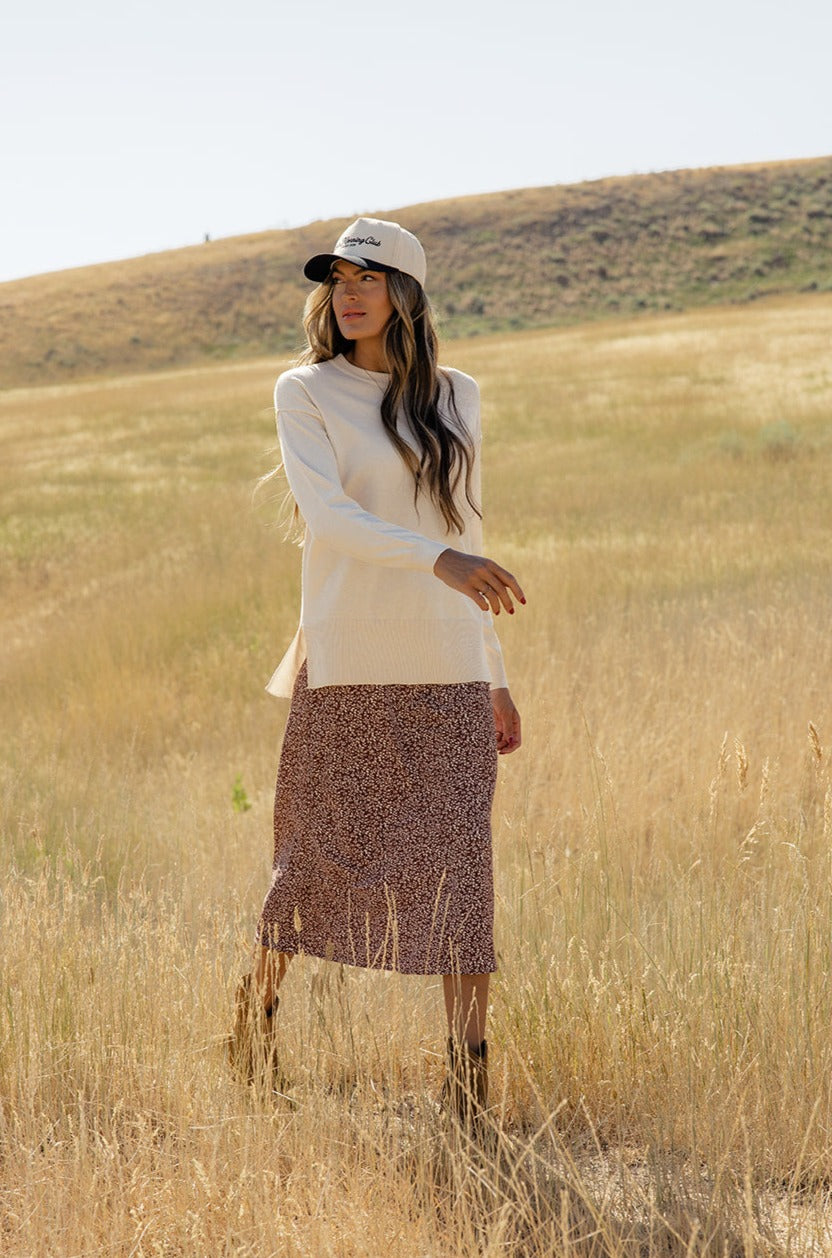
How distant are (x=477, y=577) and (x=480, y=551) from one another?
0.56m

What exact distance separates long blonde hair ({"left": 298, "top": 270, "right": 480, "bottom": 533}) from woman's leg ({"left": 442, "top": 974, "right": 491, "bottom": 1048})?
985 millimetres

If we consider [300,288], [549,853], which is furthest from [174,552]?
[300,288]

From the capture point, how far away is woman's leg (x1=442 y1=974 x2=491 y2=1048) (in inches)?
108

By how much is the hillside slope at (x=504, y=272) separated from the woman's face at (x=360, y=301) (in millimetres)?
57783

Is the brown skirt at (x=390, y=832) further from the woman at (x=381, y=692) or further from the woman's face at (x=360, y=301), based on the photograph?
the woman's face at (x=360, y=301)

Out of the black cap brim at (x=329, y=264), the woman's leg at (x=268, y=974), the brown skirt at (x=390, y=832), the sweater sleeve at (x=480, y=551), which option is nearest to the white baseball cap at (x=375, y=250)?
the black cap brim at (x=329, y=264)

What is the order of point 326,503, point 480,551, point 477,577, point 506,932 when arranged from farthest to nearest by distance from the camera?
point 506,932 < point 480,551 < point 326,503 < point 477,577

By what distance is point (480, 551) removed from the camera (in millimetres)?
3043

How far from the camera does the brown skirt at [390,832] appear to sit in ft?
9.14

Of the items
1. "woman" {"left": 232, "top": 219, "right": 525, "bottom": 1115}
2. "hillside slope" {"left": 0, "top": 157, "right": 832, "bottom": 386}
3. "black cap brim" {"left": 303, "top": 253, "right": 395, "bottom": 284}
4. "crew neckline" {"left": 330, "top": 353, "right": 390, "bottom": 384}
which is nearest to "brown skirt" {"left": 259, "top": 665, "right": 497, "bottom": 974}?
"woman" {"left": 232, "top": 219, "right": 525, "bottom": 1115}

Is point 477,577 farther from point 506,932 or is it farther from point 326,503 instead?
point 506,932

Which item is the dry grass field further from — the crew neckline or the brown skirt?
the crew neckline

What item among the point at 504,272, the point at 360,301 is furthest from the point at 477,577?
the point at 504,272

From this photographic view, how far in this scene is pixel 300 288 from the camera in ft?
238
